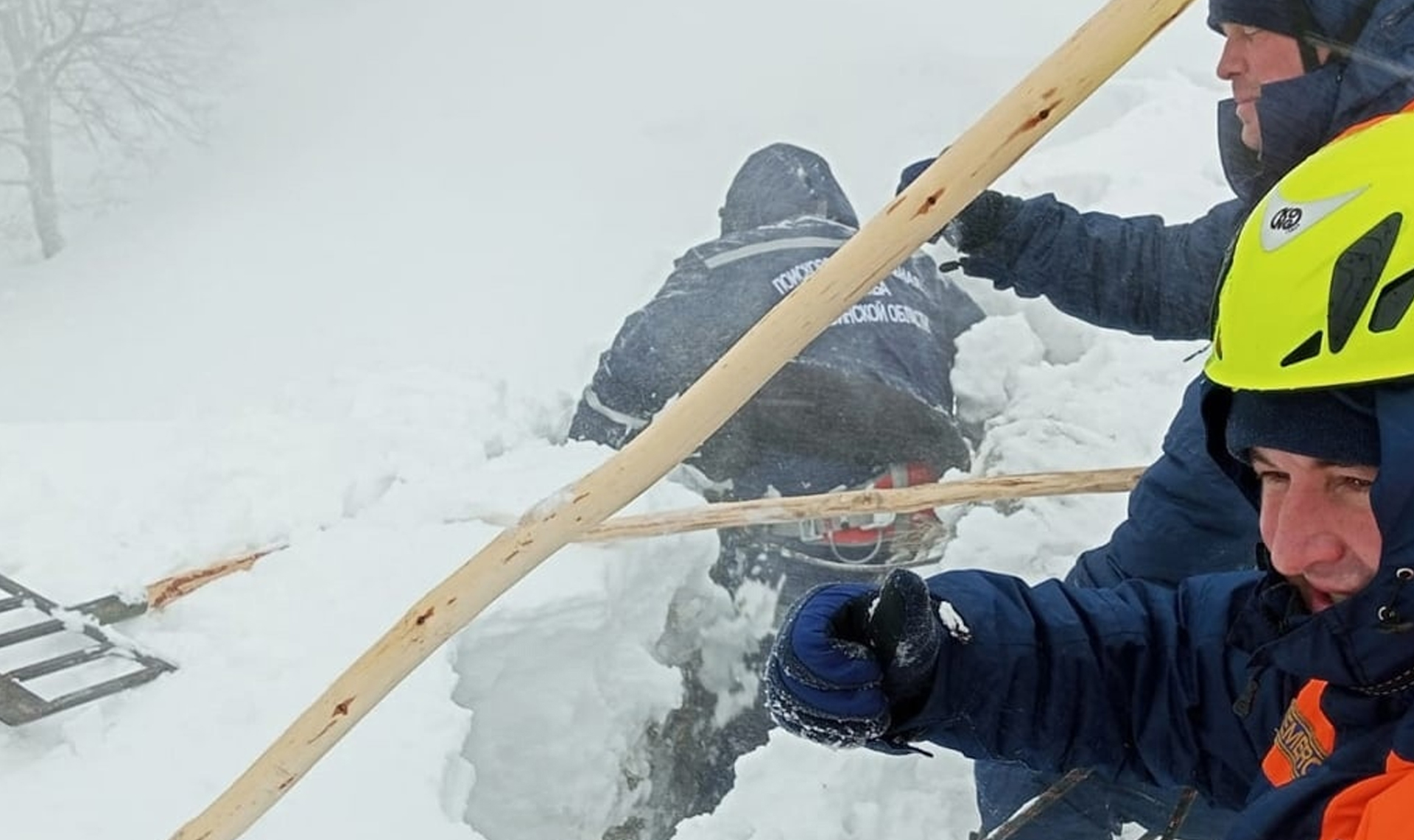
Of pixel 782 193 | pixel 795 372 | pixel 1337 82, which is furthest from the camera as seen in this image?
pixel 782 193

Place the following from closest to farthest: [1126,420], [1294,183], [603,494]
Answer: [1294,183] → [603,494] → [1126,420]

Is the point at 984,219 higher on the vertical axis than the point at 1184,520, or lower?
higher

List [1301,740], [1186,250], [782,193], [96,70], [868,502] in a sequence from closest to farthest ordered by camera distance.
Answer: [1301,740]
[1186,250]
[868,502]
[782,193]
[96,70]

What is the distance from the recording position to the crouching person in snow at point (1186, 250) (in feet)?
6.51

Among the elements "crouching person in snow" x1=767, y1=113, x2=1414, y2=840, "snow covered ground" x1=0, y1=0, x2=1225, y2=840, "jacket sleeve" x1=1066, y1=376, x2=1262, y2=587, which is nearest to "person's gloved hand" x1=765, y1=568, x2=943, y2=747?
"crouching person in snow" x1=767, y1=113, x2=1414, y2=840

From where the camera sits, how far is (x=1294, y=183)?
1327 mm

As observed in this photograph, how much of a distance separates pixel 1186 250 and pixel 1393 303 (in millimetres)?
1582

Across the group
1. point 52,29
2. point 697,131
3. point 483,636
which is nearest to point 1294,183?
point 483,636

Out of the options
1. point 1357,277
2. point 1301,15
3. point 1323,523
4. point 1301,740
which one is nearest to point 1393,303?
point 1357,277

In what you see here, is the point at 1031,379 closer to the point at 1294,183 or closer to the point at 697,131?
the point at 1294,183

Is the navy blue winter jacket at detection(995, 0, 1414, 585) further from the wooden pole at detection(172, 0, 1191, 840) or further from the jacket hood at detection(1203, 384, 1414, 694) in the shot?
the jacket hood at detection(1203, 384, 1414, 694)

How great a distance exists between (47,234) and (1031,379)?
665 inches

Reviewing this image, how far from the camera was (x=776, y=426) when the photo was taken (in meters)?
3.94

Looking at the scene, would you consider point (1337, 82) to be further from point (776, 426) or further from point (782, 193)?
point (782, 193)
